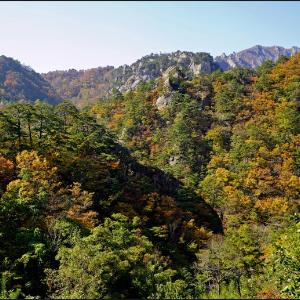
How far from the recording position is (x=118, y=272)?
100ft

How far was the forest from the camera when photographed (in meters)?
29.2

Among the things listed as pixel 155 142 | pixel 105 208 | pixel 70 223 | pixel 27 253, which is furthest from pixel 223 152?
pixel 27 253

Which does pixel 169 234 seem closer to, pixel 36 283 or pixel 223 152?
pixel 36 283

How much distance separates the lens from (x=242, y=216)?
6044cm

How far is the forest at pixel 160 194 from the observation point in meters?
29.2

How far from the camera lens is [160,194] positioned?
5831 cm

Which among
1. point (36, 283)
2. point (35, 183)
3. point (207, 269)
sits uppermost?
point (35, 183)

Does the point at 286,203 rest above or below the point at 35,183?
below

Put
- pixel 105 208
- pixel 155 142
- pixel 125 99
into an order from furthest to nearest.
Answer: pixel 125 99
pixel 155 142
pixel 105 208

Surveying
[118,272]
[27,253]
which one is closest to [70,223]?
[27,253]

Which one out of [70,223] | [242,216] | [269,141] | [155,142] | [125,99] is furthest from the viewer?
[125,99]

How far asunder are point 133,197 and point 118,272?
76.4 feet

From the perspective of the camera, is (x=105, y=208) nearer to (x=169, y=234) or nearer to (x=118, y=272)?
(x=169, y=234)

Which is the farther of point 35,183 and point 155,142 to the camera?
point 155,142
